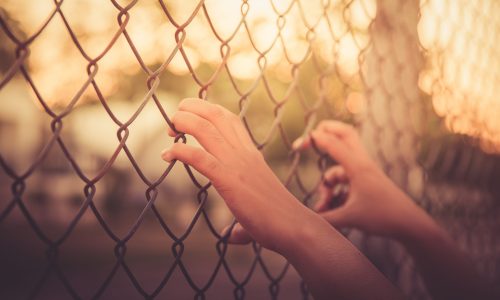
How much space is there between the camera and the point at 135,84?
566cm

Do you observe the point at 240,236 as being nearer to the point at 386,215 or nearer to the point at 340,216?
the point at 340,216

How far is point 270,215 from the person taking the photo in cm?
93

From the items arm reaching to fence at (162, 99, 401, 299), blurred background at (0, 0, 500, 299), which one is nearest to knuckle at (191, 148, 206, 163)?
arm reaching to fence at (162, 99, 401, 299)

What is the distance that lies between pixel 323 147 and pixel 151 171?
1269 centimetres

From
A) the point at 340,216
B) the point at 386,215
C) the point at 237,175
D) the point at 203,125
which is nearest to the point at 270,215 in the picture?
the point at 237,175

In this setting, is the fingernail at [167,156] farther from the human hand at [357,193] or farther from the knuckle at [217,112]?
the human hand at [357,193]

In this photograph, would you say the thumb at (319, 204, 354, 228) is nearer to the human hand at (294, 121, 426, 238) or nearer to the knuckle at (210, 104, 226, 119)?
the human hand at (294, 121, 426, 238)

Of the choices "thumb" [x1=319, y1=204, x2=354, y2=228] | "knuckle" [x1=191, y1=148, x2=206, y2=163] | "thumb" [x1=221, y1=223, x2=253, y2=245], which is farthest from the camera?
"thumb" [x1=319, y1=204, x2=354, y2=228]

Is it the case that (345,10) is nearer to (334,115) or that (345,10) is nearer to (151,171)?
(334,115)

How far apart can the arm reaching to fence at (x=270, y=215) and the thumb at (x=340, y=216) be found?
1.51ft

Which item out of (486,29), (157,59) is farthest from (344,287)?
(157,59)

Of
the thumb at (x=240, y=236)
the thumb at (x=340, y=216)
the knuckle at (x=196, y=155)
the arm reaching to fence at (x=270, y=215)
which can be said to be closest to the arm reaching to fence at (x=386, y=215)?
the thumb at (x=340, y=216)

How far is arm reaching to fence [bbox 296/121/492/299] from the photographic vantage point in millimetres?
1468

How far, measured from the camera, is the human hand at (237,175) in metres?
0.92
